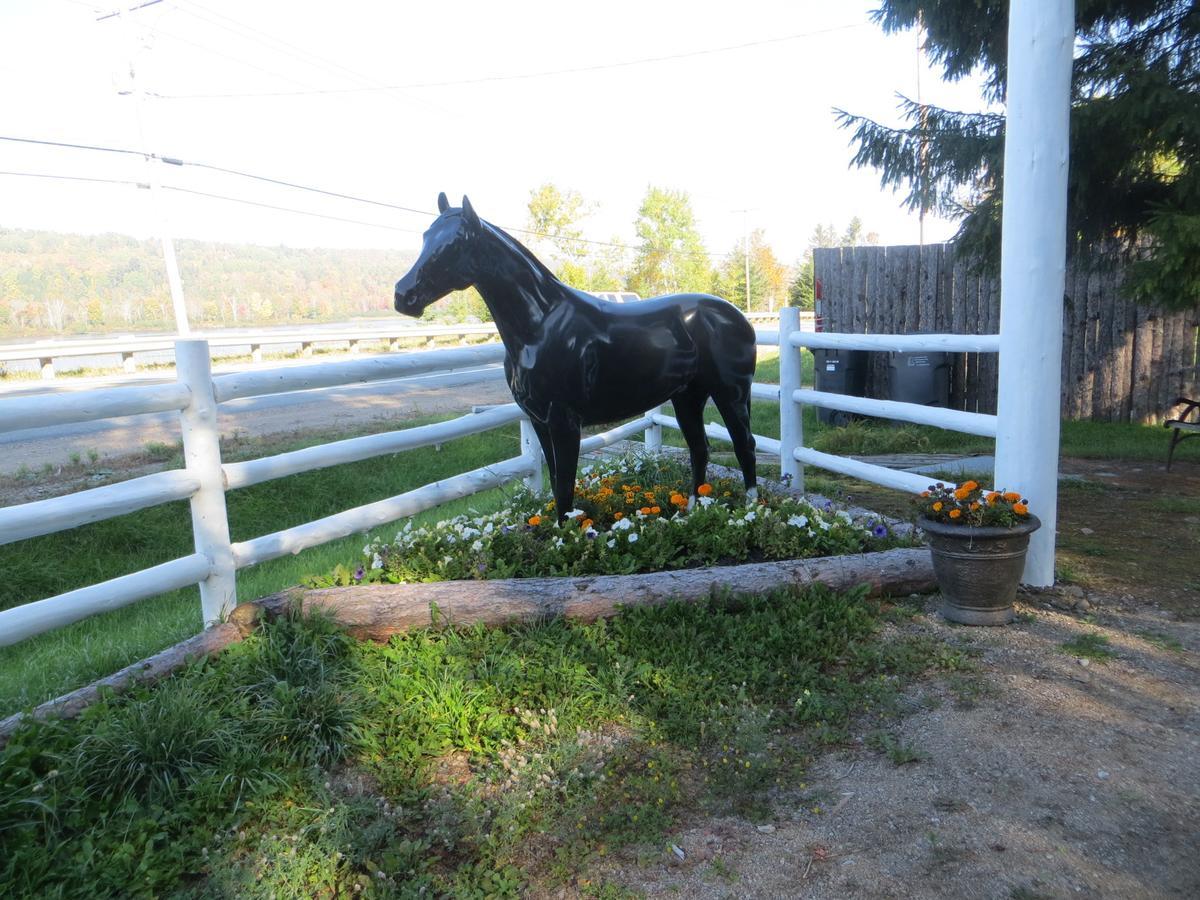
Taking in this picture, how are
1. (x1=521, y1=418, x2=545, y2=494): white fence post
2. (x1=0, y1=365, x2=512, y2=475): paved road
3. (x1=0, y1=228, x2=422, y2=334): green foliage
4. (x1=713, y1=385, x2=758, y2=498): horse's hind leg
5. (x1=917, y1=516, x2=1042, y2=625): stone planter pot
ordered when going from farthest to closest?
1. (x1=0, y1=228, x2=422, y2=334): green foliage
2. (x1=0, y1=365, x2=512, y2=475): paved road
3. (x1=521, y1=418, x2=545, y2=494): white fence post
4. (x1=713, y1=385, x2=758, y2=498): horse's hind leg
5. (x1=917, y1=516, x2=1042, y2=625): stone planter pot

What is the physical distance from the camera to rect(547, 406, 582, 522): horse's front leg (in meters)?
4.51

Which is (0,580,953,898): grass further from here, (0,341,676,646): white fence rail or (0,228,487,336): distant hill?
(0,228,487,336): distant hill

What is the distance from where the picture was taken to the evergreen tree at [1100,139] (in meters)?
5.98

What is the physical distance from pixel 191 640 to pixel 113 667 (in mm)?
535

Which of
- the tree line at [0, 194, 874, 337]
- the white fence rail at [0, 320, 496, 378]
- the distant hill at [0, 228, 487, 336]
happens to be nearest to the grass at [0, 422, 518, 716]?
the white fence rail at [0, 320, 496, 378]

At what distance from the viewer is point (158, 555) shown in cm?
633

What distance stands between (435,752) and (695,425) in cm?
299

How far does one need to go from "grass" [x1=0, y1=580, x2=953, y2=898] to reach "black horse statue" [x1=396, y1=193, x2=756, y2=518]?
4.43 ft

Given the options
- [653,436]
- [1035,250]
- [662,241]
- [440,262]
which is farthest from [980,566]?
[662,241]

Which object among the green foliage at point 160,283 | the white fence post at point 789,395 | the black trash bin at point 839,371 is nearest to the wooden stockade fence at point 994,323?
the black trash bin at point 839,371

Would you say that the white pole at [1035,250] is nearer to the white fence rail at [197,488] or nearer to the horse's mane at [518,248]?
the horse's mane at [518,248]

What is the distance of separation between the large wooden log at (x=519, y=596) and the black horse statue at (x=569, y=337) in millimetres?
976

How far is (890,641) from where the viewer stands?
12.2ft

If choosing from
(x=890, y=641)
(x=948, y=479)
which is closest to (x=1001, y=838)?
(x=890, y=641)
